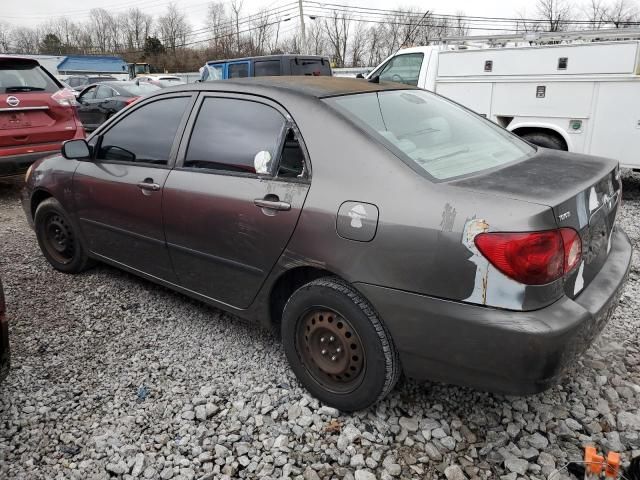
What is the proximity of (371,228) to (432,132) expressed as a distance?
2.69 ft

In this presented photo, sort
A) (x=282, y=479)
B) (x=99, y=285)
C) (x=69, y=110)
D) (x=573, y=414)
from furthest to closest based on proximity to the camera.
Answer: (x=69, y=110)
(x=99, y=285)
(x=573, y=414)
(x=282, y=479)

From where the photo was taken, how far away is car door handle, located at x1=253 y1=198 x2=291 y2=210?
2.42 m

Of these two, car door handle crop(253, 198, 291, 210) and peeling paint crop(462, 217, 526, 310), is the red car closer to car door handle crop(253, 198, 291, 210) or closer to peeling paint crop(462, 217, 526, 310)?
car door handle crop(253, 198, 291, 210)

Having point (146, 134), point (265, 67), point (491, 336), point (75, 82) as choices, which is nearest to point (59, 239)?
point (146, 134)

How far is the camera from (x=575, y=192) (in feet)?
6.76

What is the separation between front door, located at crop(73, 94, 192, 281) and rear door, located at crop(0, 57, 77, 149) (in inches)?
130

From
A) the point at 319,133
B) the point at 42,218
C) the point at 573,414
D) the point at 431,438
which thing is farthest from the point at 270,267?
the point at 42,218

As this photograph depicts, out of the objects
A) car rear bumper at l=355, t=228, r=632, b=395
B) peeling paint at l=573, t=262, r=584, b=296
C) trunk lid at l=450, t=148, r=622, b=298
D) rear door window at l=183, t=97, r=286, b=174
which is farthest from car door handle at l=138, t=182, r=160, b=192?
peeling paint at l=573, t=262, r=584, b=296

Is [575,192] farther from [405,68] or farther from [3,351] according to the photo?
[405,68]

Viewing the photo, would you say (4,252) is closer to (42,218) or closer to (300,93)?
(42,218)

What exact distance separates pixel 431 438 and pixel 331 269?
928 millimetres

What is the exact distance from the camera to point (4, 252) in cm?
477

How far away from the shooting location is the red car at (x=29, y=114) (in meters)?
6.15

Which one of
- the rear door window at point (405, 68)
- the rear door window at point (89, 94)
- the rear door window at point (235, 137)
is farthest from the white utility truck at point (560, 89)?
the rear door window at point (89, 94)
